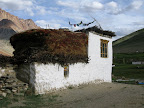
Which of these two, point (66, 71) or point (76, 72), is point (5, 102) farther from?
point (76, 72)

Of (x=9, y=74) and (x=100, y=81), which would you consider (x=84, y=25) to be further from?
(x=9, y=74)

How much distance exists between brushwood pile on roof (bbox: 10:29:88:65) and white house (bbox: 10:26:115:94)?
365 mm

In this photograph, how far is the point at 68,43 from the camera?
39.0ft

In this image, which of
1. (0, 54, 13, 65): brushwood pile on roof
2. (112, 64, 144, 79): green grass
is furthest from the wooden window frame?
(112, 64, 144, 79): green grass

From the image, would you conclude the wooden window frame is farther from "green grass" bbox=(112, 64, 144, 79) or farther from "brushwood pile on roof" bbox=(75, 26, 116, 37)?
"green grass" bbox=(112, 64, 144, 79)

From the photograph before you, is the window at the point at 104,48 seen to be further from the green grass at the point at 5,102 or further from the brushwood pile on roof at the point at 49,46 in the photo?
the green grass at the point at 5,102

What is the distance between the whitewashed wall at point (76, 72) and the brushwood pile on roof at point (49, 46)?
0.48 m

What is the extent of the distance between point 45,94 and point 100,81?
627 cm

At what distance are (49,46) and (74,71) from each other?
9.55 ft

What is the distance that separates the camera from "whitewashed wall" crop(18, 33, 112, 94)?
390 inches

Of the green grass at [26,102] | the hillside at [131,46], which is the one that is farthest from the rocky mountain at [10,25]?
the green grass at [26,102]

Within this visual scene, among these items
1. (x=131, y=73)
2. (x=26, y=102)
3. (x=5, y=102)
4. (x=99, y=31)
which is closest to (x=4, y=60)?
(x=5, y=102)

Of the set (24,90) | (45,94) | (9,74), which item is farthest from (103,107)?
(9,74)

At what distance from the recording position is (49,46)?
35.2 ft
